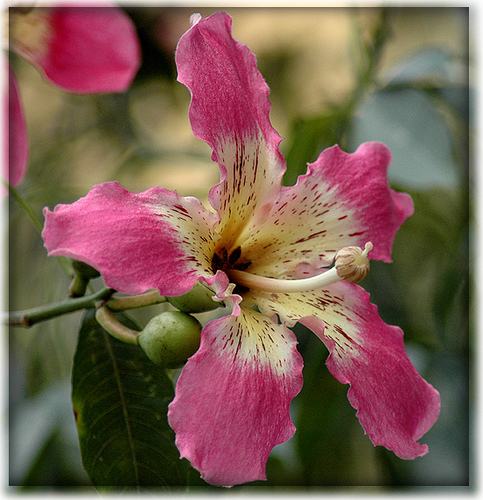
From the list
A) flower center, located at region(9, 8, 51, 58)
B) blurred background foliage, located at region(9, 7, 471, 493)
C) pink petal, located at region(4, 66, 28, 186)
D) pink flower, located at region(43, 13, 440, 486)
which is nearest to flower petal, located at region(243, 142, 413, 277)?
pink flower, located at region(43, 13, 440, 486)

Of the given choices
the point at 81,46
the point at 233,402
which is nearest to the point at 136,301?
the point at 233,402

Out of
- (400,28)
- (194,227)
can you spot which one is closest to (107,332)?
(194,227)

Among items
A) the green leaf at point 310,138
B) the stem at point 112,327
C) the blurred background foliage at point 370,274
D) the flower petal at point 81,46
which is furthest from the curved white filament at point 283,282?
the flower petal at point 81,46

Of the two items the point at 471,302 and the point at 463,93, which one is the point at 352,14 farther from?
the point at 471,302

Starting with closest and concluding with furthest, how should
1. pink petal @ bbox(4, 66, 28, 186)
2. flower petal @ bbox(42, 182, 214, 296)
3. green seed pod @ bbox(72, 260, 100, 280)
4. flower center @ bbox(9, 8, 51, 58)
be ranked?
1. flower petal @ bbox(42, 182, 214, 296)
2. green seed pod @ bbox(72, 260, 100, 280)
3. pink petal @ bbox(4, 66, 28, 186)
4. flower center @ bbox(9, 8, 51, 58)

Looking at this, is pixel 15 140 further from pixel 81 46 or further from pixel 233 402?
pixel 233 402

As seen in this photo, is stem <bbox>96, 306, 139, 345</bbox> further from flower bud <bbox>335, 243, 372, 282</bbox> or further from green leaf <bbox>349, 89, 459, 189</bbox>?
green leaf <bbox>349, 89, 459, 189</bbox>
